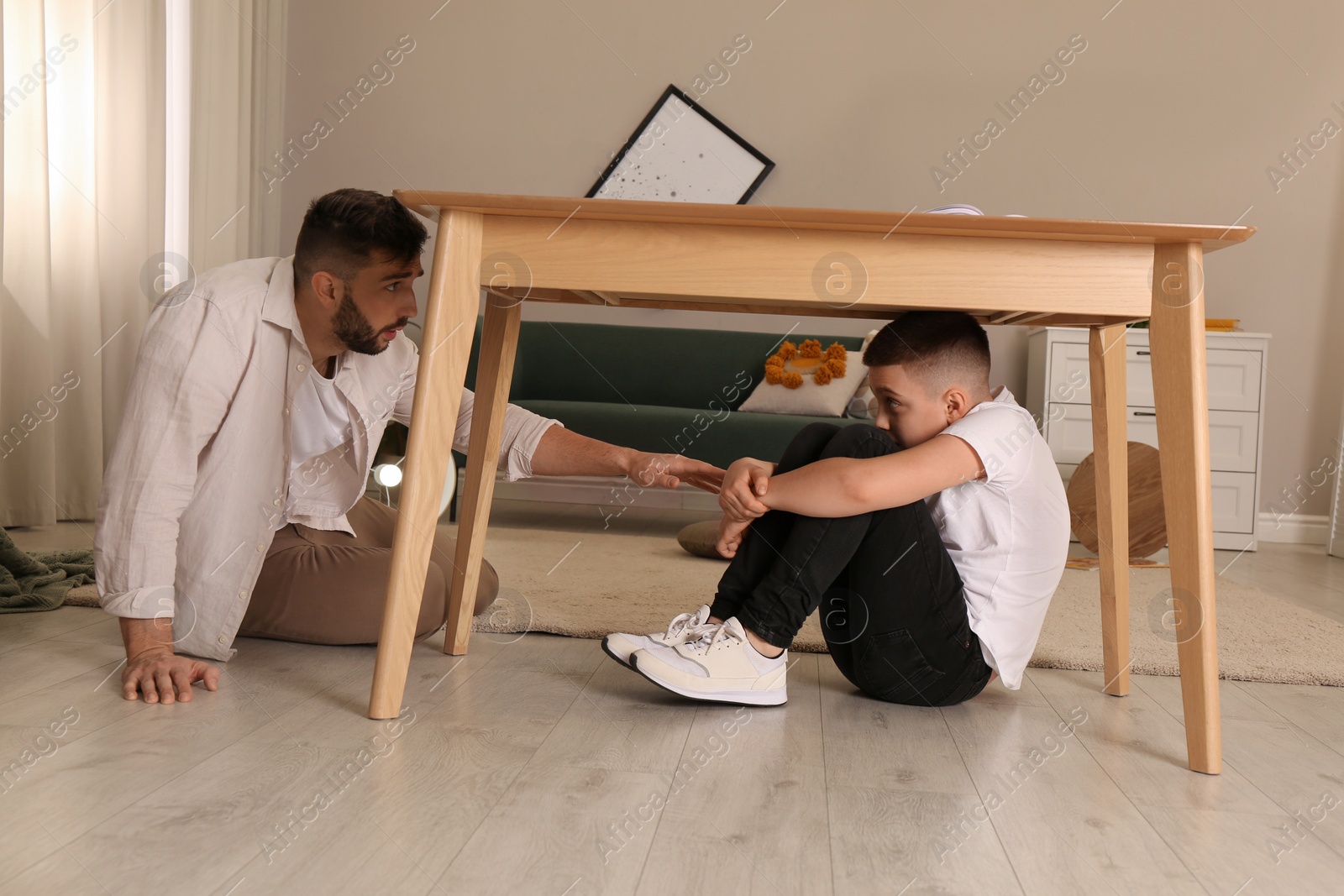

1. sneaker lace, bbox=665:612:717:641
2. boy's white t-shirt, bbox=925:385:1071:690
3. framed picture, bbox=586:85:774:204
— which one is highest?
framed picture, bbox=586:85:774:204

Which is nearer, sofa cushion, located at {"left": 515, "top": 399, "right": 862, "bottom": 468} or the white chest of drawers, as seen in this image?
sofa cushion, located at {"left": 515, "top": 399, "right": 862, "bottom": 468}

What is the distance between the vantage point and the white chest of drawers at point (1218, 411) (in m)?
3.42

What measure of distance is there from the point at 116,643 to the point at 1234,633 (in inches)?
74.0

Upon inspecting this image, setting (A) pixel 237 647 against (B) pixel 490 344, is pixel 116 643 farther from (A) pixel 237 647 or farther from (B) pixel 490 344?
(B) pixel 490 344

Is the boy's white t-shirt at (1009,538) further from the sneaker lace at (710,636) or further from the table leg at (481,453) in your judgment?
the table leg at (481,453)

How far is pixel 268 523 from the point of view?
133 cm

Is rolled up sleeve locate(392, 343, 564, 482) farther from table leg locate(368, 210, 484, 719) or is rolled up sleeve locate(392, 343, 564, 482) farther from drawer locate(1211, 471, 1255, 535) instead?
drawer locate(1211, 471, 1255, 535)

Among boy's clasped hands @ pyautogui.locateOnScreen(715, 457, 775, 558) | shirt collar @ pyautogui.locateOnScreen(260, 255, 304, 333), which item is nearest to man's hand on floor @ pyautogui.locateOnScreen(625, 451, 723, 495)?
boy's clasped hands @ pyautogui.locateOnScreen(715, 457, 775, 558)

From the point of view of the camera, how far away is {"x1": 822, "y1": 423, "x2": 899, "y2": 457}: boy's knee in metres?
1.11

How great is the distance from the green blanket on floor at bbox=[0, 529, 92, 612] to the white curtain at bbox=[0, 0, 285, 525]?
84 centimetres

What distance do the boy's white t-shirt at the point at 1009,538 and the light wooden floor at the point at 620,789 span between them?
0.11m

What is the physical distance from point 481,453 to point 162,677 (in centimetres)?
49

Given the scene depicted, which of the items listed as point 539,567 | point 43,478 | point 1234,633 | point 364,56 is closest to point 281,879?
point 539,567

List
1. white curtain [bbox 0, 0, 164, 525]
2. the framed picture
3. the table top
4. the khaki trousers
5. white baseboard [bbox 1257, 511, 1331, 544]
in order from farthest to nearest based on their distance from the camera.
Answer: the framed picture
white baseboard [bbox 1257, 511, 1331, 544]
white curtain [bbox 0, 0, 164, 525]
the khaki trousers
the table top
